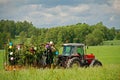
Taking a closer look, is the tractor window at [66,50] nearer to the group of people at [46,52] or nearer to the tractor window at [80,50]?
the tractor window at [80,50]

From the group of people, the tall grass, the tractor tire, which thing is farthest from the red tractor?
the tall grass

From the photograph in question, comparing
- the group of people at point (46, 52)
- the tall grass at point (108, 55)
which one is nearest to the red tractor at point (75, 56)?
the group of people at point (46, 52)

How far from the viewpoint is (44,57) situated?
13.2m

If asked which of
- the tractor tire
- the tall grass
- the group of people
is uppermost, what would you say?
the group of people

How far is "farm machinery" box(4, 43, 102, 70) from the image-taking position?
12742 mm

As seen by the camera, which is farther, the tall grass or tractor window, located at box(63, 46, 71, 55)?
the tall grass

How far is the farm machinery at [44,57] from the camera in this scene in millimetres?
12742

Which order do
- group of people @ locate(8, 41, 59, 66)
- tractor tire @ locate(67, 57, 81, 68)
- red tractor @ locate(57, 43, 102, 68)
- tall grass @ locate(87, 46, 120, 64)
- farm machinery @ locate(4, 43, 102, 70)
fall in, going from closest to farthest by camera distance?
farm machinery @ locate(4, 43, 102, 70), group of people @ locate(8, 41, 59, 66), tractor tire @ locate(67, 57, 81, 68), red tractor @ locate(57, 43, 102, 68), tall grass @ locate(87, 46, 120, 64)

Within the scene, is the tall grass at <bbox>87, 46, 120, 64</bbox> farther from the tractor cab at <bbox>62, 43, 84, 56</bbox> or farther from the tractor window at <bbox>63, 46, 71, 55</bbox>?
the tractor window at <bbox>63, 46, 71, 55</bbox>

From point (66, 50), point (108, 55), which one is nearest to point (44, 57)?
point (66, 50)

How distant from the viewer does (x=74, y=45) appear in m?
13.8

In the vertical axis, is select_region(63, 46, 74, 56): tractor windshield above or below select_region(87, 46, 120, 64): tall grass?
above

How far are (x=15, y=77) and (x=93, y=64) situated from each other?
633cm

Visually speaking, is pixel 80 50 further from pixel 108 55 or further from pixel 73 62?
pixel 108 55
